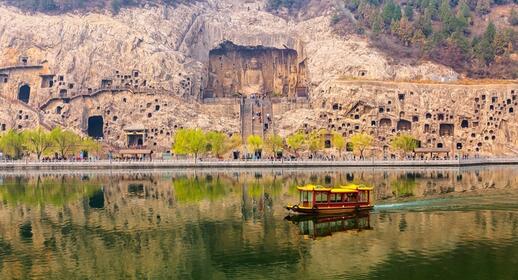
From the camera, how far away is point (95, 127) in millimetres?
87062

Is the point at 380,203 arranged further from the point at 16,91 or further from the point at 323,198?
the point at 16,91

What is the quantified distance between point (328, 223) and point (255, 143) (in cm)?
4183

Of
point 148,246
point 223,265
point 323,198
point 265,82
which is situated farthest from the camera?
point 265,82

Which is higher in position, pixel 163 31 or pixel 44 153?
pixel 163 31

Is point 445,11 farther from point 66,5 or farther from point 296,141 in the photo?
point 66,5

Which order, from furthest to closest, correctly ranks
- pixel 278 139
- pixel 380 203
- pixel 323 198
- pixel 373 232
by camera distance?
pixel 278 139 < pixel 380 203 < pixel 323 198 < pixel 373 232

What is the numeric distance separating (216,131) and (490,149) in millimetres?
32419

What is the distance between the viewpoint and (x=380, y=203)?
41188mm

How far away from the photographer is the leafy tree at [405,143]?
76000mm

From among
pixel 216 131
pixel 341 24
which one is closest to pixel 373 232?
pixel 216 131

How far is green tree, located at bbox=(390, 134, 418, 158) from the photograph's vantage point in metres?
76.0

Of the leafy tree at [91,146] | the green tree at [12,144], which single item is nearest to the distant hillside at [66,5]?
the leafy tree at [91,146]

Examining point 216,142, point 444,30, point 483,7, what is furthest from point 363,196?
point 483,7

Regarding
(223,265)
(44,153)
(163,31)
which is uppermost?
(163,31)
